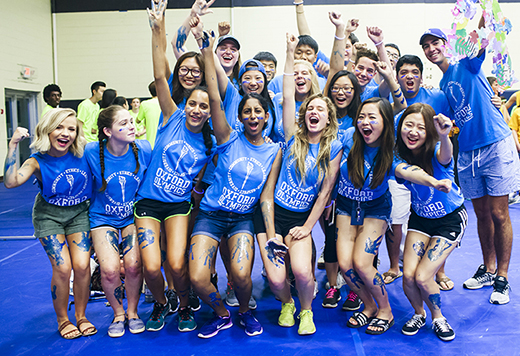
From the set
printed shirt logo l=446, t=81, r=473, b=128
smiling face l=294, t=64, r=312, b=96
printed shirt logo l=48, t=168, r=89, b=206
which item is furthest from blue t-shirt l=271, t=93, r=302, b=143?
printed shirt logo l=48, t=168, r=89, b=206

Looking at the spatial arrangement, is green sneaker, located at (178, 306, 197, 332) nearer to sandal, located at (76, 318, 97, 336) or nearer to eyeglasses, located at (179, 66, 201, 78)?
sandal, located at (76, 318, 97, 336)

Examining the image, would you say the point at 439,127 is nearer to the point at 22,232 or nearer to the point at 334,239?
the point at 334,239

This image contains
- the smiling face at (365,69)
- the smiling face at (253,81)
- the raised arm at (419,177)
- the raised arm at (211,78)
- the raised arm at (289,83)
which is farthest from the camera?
the smiling face at (365,69)

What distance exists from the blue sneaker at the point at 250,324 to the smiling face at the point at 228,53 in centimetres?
223

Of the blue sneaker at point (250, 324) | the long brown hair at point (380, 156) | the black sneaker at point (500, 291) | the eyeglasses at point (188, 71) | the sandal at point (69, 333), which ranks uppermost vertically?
the eyeglasses at point (188, 71)

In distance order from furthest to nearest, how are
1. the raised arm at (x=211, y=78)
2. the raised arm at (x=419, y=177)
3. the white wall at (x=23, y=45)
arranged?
the white wall at (x=23, y=45), the raised arm at (x=211, y=78), the raised arm at (x=419, y=177)

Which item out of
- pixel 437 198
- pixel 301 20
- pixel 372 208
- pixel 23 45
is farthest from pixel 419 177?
pixel 23 45

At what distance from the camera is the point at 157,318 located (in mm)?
3137

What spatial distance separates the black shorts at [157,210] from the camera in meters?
3.13

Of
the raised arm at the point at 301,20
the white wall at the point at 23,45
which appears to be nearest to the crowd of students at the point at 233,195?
the raised arm at the point at 301,20

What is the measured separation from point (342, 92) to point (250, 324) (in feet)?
6.68

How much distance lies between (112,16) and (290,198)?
12.0m

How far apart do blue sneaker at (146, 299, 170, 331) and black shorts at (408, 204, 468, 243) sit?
6.59 ft

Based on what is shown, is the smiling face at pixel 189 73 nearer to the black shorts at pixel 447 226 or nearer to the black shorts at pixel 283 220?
the black shorts at pixel 283 220
